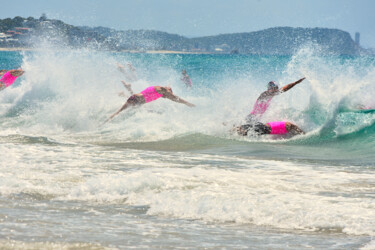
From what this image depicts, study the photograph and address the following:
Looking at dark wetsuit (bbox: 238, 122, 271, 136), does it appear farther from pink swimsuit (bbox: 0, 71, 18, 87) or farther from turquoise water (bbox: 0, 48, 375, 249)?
pink swimsuit (bbox: 0, 71, 18, 87)

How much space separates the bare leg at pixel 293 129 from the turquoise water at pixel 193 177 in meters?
0.31

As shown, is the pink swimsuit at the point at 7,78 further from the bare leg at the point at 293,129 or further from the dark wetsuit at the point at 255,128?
the bare leg at the point at 293,129

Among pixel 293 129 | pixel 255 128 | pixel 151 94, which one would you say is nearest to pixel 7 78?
pixel 151 94

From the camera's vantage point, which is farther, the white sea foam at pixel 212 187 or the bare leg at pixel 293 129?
the bare leg at pixel 293 129

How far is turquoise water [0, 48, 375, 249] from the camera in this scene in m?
5.37

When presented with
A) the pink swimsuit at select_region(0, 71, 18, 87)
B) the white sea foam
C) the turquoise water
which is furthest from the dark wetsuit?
the pink swimsuit at select_region(0, 71, 18, 87)

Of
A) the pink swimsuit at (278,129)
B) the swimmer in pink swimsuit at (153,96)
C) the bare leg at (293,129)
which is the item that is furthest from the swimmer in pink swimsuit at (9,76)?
the bare leg at (293,129)

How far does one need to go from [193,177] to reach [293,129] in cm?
589

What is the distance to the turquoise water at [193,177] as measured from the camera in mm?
5371

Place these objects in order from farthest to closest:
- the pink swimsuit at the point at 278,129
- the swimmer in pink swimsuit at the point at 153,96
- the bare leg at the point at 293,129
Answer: the swimmer in pink swimsuit at the point at 153,96 → the bare leg at the point at 293,129 → the pink swimsuit at the point at 278,129

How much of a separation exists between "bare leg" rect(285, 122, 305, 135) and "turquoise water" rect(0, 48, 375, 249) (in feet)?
1.01

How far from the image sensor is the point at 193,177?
7.92 metres

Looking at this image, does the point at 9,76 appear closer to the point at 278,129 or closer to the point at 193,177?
the point at 278,129

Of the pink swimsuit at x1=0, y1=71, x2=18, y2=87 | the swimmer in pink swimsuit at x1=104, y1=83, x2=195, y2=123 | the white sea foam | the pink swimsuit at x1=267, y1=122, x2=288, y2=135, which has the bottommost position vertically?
the white sea foam
